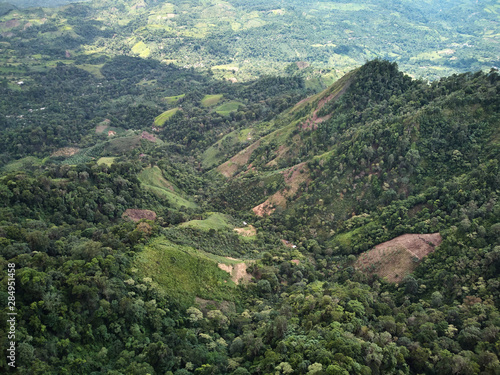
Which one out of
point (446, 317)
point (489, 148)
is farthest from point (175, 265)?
point (489, 148)

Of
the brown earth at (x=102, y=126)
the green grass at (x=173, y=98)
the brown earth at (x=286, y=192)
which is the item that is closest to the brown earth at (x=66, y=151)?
the brown earth at (x=102, y=126)

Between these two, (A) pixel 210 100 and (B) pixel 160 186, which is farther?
(A) pixel 210 100

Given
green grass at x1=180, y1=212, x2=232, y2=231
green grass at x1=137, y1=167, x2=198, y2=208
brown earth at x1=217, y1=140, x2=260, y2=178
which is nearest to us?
green grass at x1=180, y1=212, x2=232, y2=231

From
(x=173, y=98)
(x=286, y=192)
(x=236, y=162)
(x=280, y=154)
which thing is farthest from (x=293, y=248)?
(x=173, y=98)

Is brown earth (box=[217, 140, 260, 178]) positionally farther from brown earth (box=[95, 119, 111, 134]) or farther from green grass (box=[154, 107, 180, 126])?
brown earth (box=[95, 119, 111, 134])

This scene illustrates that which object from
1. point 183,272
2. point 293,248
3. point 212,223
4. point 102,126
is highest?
point 183,272

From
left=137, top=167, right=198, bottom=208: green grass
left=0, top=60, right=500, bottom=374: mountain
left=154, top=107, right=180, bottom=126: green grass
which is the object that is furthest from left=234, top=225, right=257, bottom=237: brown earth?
left=154, top=107, right=180, bottom=126: green grass

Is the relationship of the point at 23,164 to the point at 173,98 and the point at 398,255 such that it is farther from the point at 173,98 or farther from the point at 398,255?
the point at 398,255
